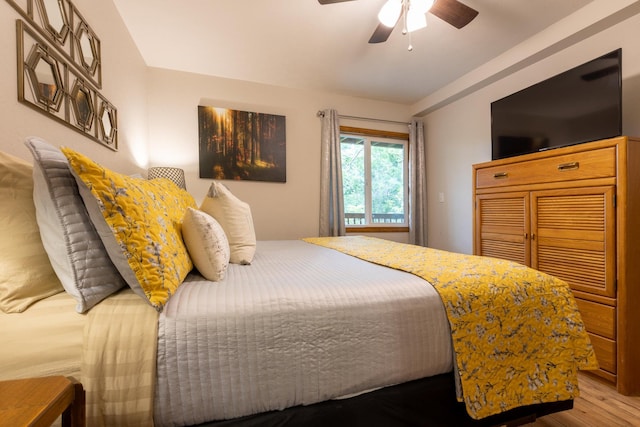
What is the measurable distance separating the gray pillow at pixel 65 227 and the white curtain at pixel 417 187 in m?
3.44

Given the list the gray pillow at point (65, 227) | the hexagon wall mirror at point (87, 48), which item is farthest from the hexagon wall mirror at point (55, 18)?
the gray pillow at point (65, 227)

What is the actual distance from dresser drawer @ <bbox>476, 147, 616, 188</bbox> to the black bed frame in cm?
146

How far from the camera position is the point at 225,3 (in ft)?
6.43

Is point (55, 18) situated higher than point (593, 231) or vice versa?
point (55, 18)

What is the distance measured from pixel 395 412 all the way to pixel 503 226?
75.4 inches

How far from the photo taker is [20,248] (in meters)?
0.75

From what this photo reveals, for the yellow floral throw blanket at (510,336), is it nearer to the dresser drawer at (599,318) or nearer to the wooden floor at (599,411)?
the wooden floor at (599,411)

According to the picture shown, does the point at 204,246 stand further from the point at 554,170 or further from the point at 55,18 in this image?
the point at 554,170

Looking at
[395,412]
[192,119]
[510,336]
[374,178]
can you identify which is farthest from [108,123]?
[374,178]

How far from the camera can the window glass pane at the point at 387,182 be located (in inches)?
146

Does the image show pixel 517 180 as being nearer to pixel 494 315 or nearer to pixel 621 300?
pixel 621 300

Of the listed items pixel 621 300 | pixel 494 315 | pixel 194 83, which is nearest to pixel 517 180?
pixel 621 300

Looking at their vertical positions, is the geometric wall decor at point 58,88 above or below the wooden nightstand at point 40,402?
above

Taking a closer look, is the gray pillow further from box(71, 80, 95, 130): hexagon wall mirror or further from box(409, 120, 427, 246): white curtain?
box(409, 120, 427, 246): white curtain
